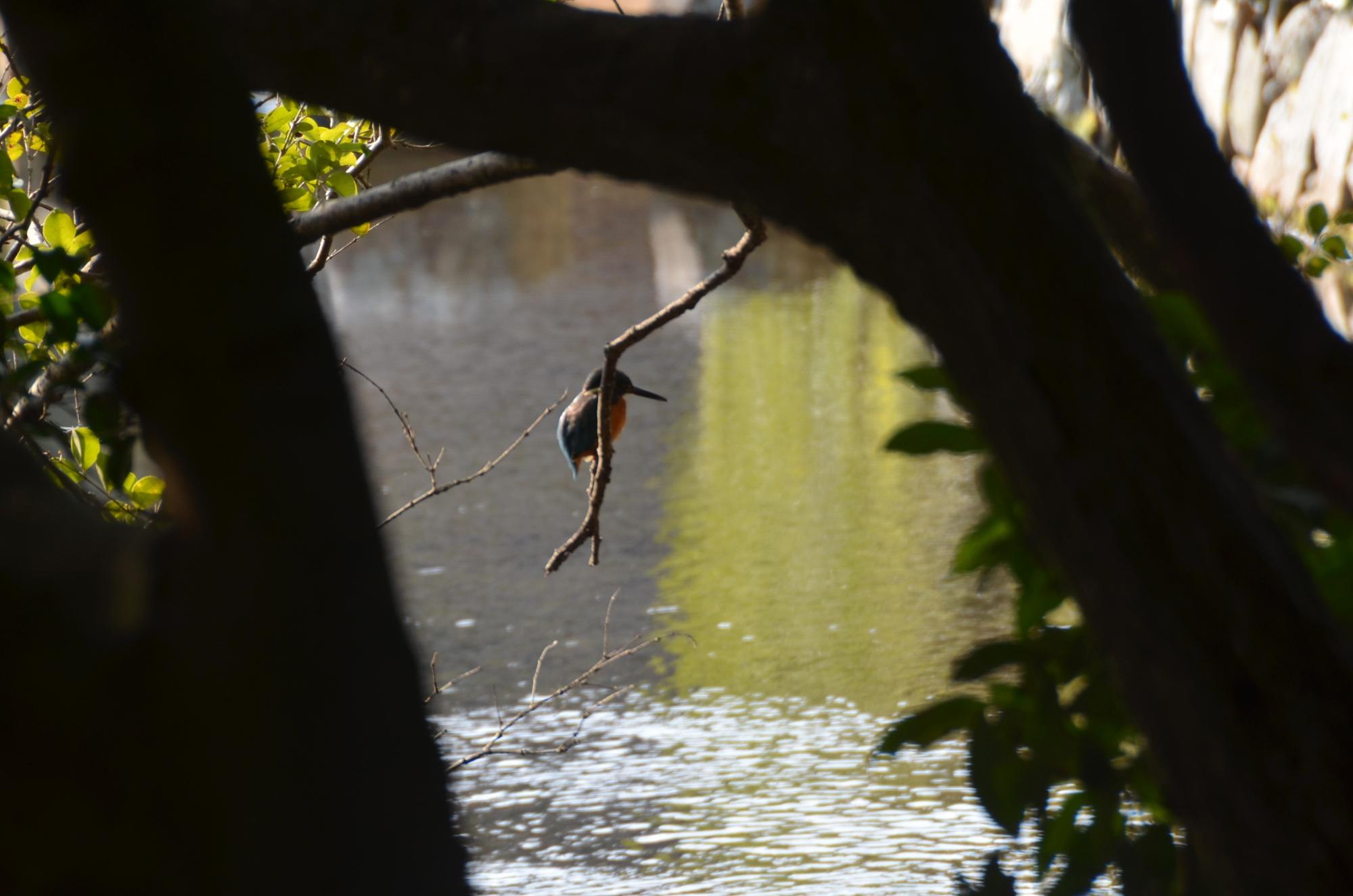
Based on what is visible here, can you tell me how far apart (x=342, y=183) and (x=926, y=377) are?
187 cm

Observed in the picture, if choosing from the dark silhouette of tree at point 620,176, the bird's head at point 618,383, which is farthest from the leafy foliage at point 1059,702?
the bird's head at point 618,383

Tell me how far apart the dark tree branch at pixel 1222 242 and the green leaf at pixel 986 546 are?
0.24 metres

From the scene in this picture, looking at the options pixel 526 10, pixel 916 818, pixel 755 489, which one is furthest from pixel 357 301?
pixel 526 10

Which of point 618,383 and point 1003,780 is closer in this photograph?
point 1003,780

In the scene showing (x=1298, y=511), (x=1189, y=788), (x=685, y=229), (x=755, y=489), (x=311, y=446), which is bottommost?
(x=755, y=489)

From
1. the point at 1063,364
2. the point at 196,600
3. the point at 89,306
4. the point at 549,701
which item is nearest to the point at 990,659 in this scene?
the point at 1063,364

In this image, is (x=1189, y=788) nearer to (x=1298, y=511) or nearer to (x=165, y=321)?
(x=1298, y=511)

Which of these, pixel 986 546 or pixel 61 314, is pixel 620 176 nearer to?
pixel 986 546

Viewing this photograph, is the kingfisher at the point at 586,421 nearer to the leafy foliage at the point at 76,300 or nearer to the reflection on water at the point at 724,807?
the reflection on water at the point at 724,807

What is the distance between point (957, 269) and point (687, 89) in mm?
237

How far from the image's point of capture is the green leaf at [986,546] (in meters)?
1.17

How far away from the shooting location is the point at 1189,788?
93 centimetres

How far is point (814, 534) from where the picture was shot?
6789 mm

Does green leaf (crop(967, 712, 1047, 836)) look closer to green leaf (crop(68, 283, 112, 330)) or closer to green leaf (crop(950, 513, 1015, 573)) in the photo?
green leaf (crop(950, 513, 1015, 573))
